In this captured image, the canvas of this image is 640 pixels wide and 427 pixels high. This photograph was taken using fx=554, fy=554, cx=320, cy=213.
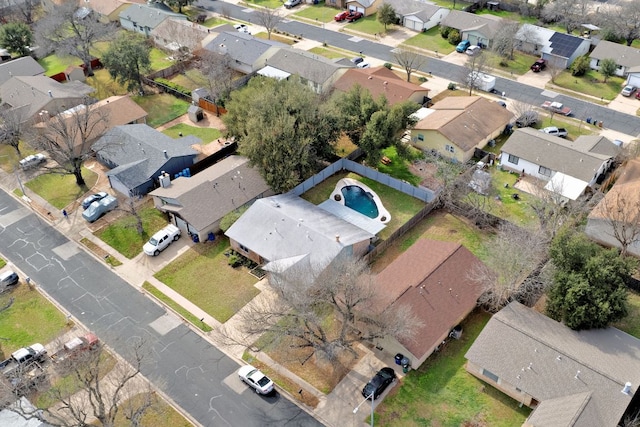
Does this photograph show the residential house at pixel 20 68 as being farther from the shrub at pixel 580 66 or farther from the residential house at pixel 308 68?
the shrub at pixel 580 66

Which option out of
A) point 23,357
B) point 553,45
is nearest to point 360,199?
point 23,357

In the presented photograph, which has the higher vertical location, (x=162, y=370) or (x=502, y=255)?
(x=502, y=255)

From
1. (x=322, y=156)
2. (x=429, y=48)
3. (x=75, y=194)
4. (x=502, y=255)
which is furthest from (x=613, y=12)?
(x=75, y=194)

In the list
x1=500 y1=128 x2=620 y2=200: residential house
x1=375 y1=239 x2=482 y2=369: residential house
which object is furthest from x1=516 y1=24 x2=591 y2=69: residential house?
x1=375 y1=239 x2=482 y2=369: residential house

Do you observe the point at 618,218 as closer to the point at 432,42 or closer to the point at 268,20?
the point at 432,42

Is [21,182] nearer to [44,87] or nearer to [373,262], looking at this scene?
[44,87]

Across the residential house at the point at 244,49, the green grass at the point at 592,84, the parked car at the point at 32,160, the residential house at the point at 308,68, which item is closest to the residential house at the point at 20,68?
the parked car at the point at 32,160

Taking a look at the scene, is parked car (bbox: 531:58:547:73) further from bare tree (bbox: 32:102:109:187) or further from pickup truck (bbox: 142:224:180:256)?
bare tree (bbox: 32:102:109:187)

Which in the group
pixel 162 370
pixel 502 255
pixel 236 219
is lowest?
pixel 162 370
